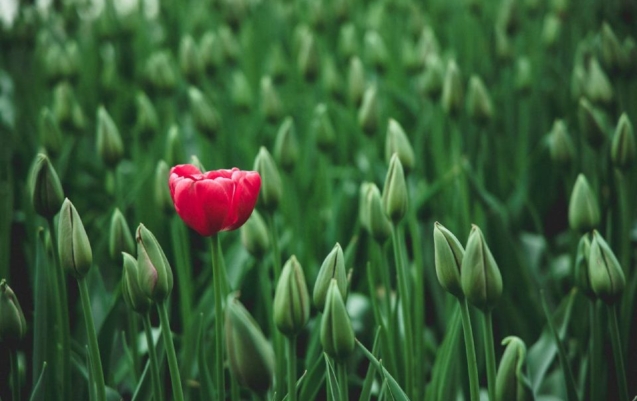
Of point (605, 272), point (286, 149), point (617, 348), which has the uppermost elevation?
point (286, 149)

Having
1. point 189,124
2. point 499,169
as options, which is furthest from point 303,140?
point 499,169

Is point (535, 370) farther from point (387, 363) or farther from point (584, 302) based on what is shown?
point (387, 363)

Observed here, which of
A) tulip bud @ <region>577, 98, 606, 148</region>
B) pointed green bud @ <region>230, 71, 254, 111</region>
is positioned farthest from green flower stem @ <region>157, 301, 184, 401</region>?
pointed green bud @ <region>230, 71, 254, 111</region>

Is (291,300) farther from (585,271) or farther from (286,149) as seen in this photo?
(286,149)

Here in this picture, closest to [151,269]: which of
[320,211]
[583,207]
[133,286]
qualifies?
[133,286]

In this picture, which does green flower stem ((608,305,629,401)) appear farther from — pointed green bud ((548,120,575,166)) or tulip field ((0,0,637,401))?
pointed green bud ((548,120,575,166))

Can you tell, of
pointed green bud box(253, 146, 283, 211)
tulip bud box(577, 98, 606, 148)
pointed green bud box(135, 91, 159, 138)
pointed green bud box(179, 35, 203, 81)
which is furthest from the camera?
pointed green bud box(179, 35, 203, 81)

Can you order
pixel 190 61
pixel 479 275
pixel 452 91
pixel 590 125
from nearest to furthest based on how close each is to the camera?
1. pixel 479 275
2. pixel 590 125
3. pixel 452 91
4. pixel 190 61
